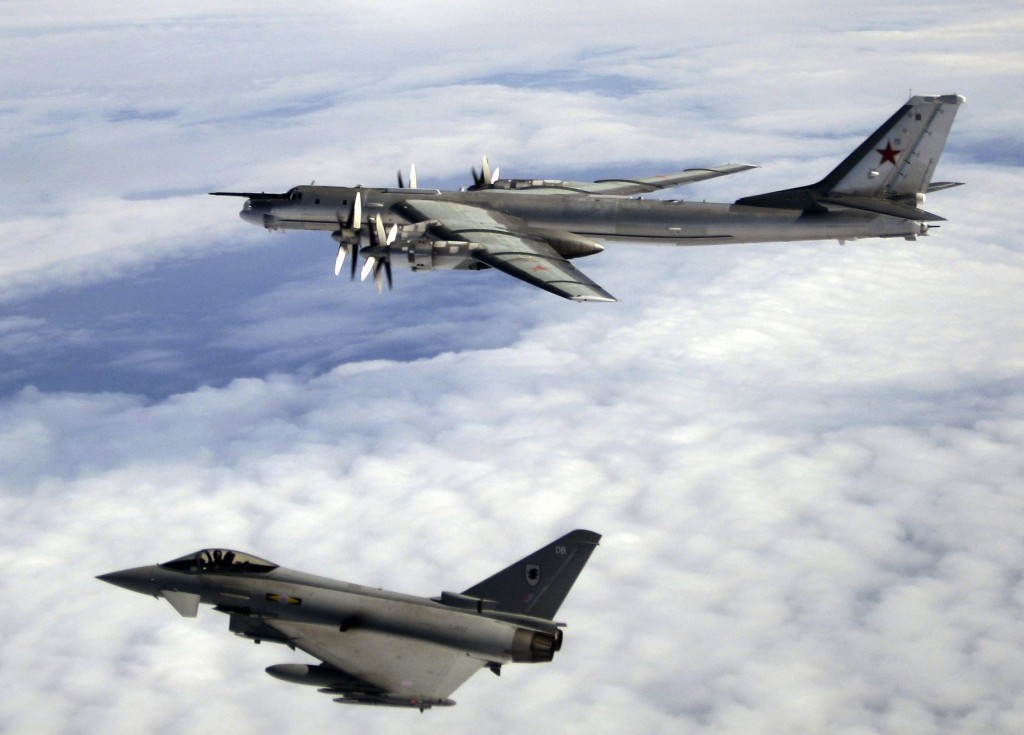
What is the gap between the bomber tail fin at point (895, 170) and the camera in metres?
61.0

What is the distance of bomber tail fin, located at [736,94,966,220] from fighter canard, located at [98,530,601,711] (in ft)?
97.9

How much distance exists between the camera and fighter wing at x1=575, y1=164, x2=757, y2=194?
2837 inches

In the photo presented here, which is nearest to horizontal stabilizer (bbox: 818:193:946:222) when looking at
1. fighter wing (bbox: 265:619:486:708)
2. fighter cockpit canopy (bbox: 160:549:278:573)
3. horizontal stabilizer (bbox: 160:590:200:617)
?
fighter wing (bbox: 265:619:486:708)

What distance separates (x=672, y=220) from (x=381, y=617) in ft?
103

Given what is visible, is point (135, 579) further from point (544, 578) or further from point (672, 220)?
point (672, 220)

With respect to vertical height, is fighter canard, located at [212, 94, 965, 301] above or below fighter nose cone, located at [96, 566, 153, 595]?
above

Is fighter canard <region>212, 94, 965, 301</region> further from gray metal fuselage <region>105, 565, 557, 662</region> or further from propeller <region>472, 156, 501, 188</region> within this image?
gray metal fuselage <region>105, 565, 557, 662</region>

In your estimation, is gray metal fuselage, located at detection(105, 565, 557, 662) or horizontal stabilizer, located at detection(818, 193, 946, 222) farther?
horizontal stabilizer, located at detection(818, 193, 946, 222)

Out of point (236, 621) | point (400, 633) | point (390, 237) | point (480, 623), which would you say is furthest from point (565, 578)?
point (390, 237)

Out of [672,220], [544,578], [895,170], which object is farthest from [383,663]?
[895,170]

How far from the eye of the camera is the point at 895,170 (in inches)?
2430

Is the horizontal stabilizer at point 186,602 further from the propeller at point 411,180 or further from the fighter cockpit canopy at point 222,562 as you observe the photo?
the propeller at point 411,180

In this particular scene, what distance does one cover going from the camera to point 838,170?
6288 centimetres

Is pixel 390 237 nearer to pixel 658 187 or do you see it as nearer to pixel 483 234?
pixel 483 234
